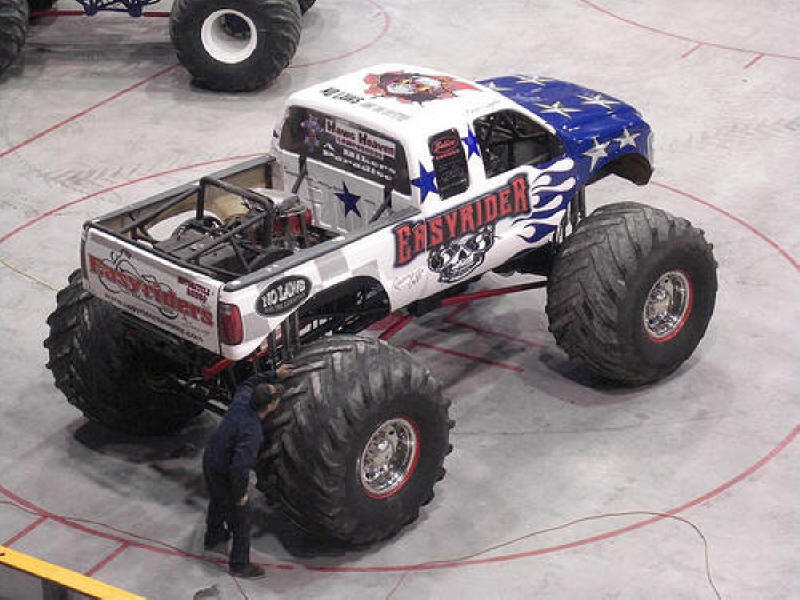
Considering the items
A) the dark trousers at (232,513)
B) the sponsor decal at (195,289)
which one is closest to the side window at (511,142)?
the sponsor decal at (195,289)

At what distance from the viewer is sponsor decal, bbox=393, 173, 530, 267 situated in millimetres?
11203

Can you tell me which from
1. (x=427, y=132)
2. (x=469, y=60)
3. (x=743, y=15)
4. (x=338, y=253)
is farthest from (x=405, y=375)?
(x=743, y=15)

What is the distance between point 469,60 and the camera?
18.8 metres

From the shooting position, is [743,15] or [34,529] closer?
[34,529]

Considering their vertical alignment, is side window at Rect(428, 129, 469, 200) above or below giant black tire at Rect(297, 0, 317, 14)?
above

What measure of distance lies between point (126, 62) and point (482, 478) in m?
9.19

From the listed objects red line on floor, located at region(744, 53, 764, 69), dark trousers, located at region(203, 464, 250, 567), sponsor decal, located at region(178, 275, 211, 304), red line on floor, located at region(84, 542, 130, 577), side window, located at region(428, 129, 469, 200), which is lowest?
red line on floor, located at region(744, 53, 764, 69)

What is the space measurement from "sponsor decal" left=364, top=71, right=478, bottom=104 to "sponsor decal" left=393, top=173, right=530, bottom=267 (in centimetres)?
85

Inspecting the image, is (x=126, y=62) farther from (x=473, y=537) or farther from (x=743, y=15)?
(x=473, y=537)

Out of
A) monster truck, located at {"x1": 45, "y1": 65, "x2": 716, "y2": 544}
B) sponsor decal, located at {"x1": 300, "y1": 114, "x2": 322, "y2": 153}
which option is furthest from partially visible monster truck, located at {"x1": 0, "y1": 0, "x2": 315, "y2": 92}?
sponsor decal, located at {"x1": 300, "y1": 114, "x2": 322, "y2": 153}

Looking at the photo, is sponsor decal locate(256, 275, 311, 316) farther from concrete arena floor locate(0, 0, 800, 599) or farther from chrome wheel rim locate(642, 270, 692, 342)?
chrome wheel rim locate(642, 270, 692, 342)

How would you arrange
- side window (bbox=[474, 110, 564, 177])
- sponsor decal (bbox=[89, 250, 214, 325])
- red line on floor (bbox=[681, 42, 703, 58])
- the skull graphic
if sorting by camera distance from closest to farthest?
sponsor decal (bbox=[89, 250, 214, 325]) < the skull graphic < side window (bbox=[474, 110, 564, 177]) < red line on floor (bbox=[681, 42, 703, 58])

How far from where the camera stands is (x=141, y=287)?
10711mm

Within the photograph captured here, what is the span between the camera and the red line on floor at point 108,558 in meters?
10.6
